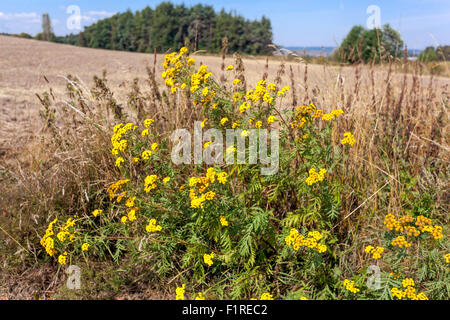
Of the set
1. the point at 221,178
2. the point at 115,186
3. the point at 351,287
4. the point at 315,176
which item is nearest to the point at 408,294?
the point at 351,287

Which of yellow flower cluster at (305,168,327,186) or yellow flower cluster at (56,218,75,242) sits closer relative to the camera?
yellow flower cluster at (305,168,327,186)

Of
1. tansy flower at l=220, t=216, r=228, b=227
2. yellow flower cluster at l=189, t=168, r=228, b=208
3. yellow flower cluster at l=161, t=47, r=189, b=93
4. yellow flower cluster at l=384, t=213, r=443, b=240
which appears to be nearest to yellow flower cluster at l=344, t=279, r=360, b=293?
yellow flower cluster at l=384, t=213, r=443, b=240

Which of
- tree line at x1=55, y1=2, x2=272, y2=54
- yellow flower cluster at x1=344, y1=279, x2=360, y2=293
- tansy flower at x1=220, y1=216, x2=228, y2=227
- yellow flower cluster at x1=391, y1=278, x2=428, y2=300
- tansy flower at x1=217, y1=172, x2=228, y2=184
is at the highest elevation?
tree line at x1=55, y1=2, x2=272, y2=54

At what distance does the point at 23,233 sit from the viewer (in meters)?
2.66

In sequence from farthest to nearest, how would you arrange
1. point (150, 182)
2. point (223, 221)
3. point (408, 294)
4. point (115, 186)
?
1. point (115, 186)
2. point (150, 182)
3. point (223, 221)
4. point (408, 294)

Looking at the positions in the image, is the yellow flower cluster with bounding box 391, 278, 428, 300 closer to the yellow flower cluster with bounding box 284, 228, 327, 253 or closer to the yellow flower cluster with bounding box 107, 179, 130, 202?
the yellow flower cluster with bounding box 284, 228, 327, 253

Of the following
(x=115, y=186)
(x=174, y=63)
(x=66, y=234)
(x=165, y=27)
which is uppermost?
(x=165, y=27)

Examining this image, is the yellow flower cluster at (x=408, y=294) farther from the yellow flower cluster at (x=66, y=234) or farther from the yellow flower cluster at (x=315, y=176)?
the yellow flower cluster at (x=66, y=234)

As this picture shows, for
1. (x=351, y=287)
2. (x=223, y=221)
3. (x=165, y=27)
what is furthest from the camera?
(x=165, y=27)

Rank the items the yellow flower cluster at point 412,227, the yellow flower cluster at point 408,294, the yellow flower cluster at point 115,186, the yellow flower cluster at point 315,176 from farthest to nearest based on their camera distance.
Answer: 1. the yellow flower cluster at point 115,186
2. the yellow flower cluster at point 315,176
3. the yellow flower cluster at point 412,227
4. the yellow flower cluster at point 408,294

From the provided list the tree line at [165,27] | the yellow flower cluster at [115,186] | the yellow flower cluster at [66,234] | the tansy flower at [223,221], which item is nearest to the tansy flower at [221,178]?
the tansy flower at [223,221]

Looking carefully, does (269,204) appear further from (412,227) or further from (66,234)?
(66,234)

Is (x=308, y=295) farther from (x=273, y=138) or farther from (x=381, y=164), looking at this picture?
(x=381, y=164)
